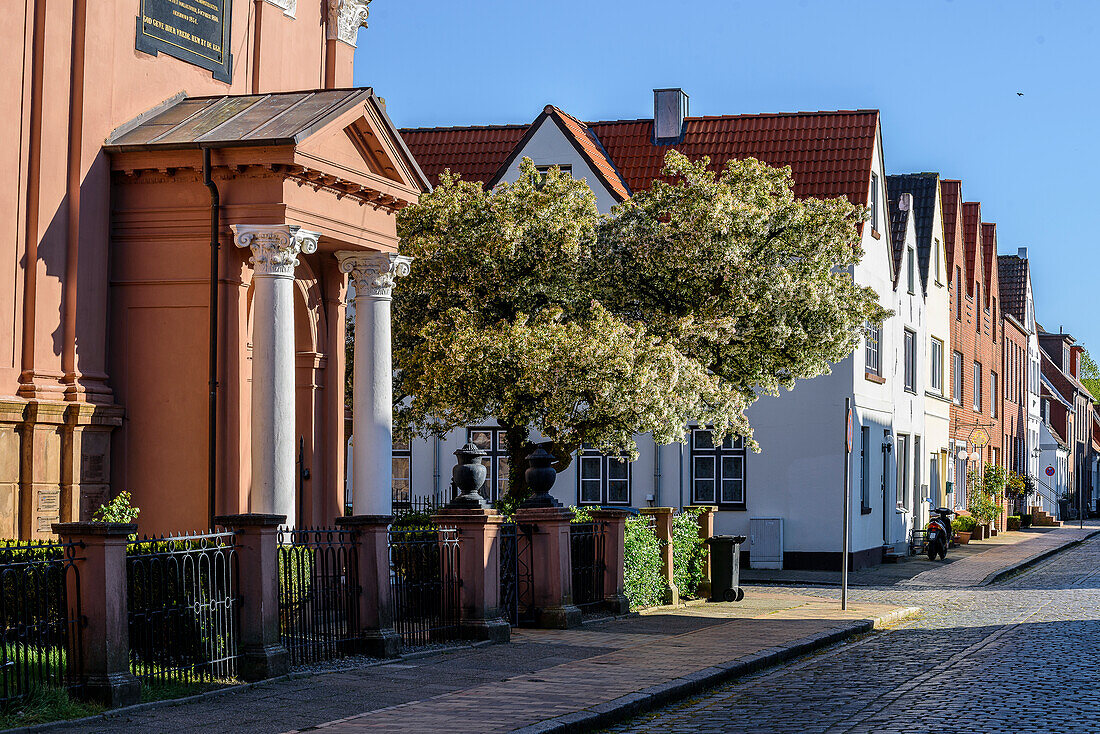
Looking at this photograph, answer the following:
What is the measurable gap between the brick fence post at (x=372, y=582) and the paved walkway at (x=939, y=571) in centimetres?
1369

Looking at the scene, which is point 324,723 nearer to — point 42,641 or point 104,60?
point 42,641

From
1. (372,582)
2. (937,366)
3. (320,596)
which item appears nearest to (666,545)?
(372,582)

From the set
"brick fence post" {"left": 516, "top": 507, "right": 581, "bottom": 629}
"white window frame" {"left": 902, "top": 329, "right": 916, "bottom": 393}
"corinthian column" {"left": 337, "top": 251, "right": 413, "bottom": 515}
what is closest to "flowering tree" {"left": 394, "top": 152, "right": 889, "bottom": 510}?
"corinthian column" {"left": 337, "top": 251, "right": 413, "bottom": 515}

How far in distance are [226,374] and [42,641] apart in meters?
6.65

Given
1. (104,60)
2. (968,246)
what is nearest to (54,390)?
(104,60)

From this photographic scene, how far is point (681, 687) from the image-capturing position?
11.7m

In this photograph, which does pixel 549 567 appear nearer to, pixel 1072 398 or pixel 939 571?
pixel 939 571

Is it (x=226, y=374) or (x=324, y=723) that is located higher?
(x=226, y=374)

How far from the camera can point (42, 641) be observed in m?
9.98

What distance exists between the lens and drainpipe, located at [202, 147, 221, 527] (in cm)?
1606

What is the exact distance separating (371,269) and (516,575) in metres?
4.47

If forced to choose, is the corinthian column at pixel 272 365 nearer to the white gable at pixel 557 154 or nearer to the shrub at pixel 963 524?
the white gable at pixel 557 154

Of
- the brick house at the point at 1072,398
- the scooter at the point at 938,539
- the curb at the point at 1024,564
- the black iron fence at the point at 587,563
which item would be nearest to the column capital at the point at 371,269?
the black iron fence at the point at 587,563

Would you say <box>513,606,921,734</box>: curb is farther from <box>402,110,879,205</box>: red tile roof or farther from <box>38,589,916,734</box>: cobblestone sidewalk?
<box>402,110,879,205</box>: red tile roof
